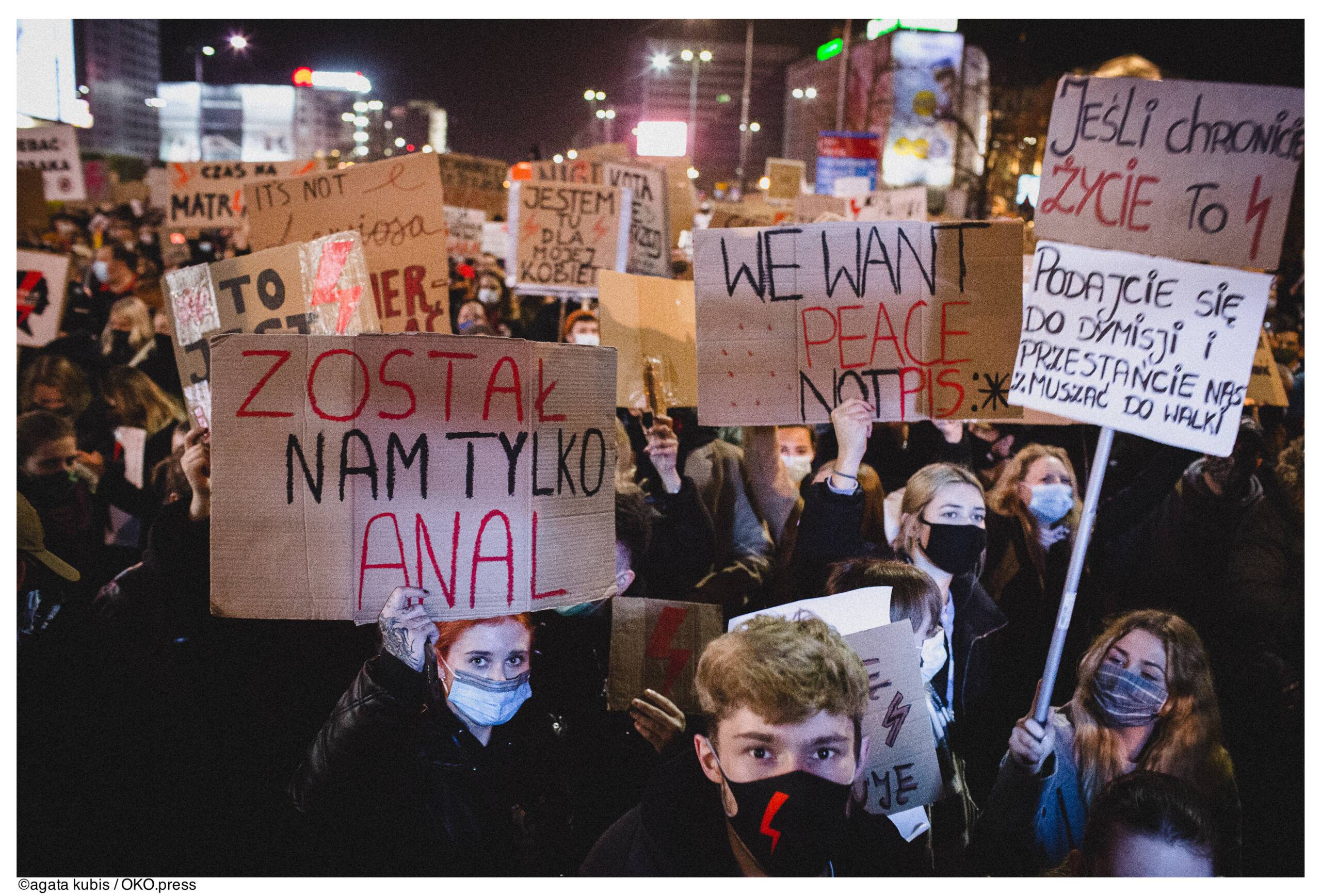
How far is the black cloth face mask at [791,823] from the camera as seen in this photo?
198cm

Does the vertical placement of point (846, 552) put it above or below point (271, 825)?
above

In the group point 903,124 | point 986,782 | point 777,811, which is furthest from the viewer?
point 903,124

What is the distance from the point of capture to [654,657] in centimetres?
275

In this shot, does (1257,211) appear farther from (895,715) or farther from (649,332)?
(649,332)

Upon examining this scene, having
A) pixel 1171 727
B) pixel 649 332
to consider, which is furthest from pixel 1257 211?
pixel 649 332

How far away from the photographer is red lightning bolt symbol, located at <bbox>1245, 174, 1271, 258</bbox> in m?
2.55

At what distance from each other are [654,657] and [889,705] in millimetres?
721

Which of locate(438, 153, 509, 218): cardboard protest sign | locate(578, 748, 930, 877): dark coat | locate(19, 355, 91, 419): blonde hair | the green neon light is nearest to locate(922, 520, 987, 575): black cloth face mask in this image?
locate(578, 748, 930, 877): dark coat

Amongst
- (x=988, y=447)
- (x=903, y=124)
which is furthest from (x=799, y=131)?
(x=988, y=447)

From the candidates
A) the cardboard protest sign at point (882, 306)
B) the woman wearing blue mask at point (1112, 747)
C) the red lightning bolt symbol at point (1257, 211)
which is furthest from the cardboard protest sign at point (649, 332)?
the red lightning bolt symbol at point (1257, 211)
